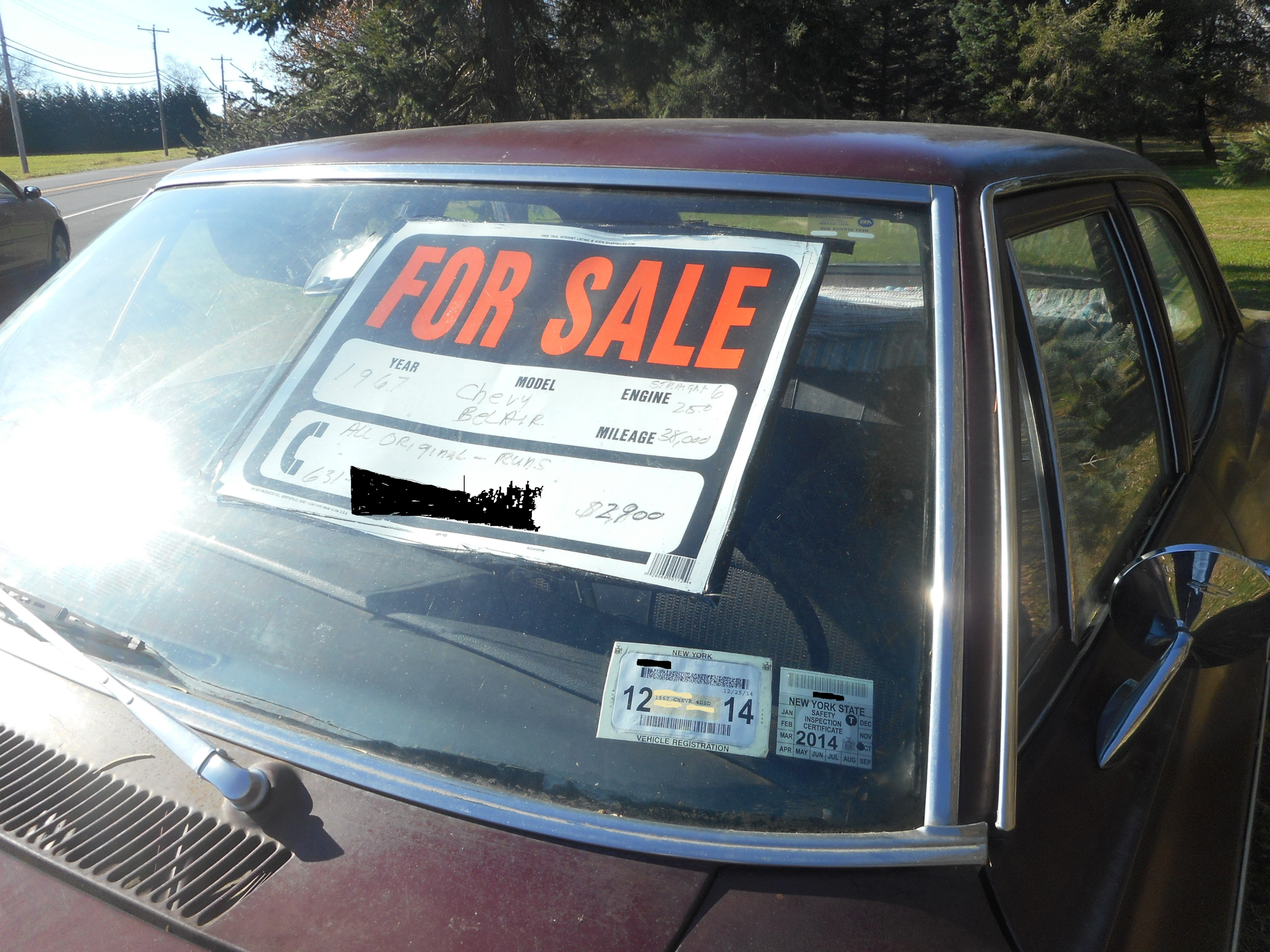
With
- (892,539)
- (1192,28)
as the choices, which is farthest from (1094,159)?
(1192,28)

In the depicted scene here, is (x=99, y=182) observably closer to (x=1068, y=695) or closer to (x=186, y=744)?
(x=186, y=744)

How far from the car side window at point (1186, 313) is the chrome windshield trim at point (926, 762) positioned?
96cm

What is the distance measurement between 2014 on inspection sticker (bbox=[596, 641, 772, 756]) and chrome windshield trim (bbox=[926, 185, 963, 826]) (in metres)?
0.18

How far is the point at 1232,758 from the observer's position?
1.27 meters

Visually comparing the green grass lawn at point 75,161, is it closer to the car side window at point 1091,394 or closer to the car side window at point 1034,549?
the car side window at point 1091,394

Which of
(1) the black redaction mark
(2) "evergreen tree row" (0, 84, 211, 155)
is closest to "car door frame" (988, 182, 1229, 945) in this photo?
(1) the black redaction mark

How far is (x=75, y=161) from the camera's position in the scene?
40.8 metres

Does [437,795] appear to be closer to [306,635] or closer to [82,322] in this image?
[306,635]

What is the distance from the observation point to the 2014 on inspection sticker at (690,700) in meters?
0.97

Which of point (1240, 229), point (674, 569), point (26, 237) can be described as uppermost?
point (674, 569)

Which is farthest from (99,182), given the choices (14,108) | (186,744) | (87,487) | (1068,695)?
(1068,695)

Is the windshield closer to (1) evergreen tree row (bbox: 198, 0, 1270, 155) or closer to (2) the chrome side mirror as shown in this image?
(2) the chrome side mirror

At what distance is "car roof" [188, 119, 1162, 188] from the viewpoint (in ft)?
4.15

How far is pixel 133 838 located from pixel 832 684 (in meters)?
0.76
